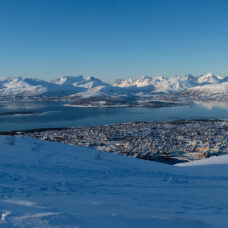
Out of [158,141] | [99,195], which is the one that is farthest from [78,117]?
[99,195]

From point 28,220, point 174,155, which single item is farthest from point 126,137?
point 28,220

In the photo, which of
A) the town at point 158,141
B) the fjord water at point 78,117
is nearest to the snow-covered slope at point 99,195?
the town at point 158,141

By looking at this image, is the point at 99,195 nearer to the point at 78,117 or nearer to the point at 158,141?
the point at 158,141

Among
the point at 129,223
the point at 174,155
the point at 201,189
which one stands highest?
the point at 129,223

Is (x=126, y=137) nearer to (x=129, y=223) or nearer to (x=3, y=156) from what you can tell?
(x=3, y=156)

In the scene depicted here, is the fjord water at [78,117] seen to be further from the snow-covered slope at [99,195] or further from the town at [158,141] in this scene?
the snow-covered slope at [99,195]
